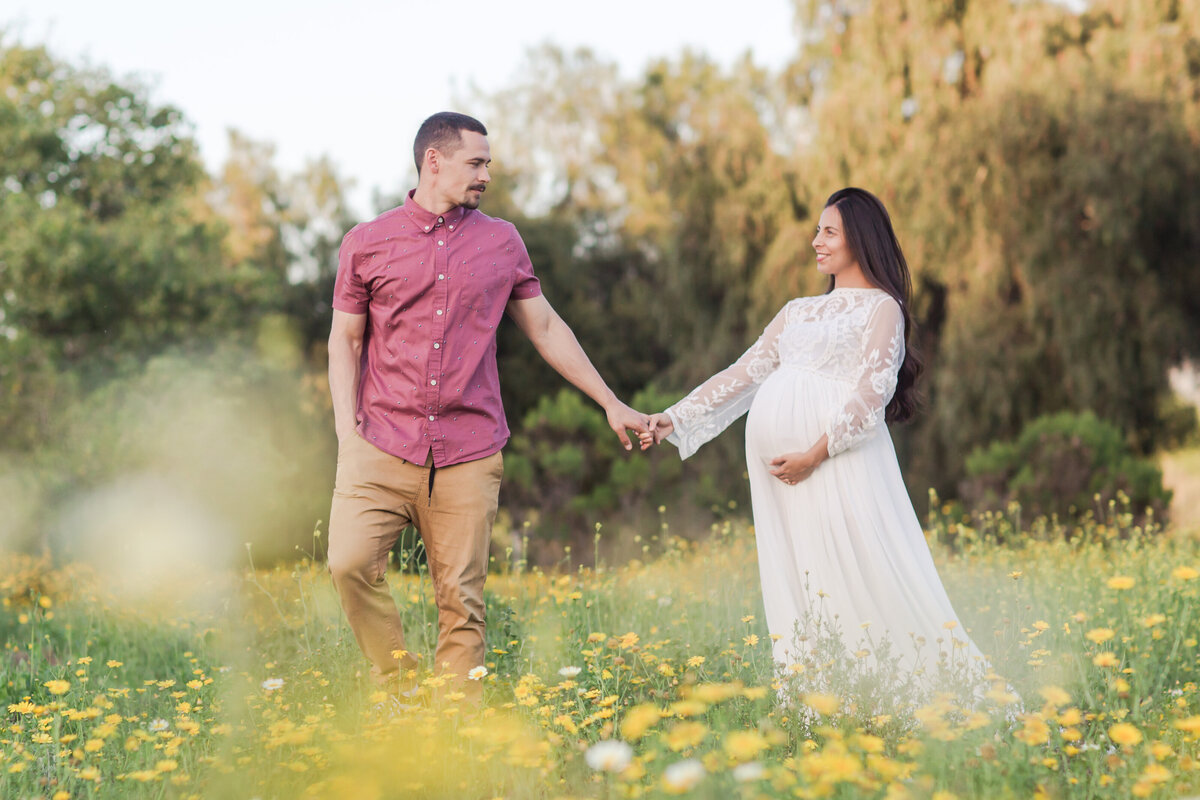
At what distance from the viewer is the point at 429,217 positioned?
12.2 ft

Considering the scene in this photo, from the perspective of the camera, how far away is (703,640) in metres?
4.24

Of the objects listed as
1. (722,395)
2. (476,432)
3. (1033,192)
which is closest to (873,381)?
(722,395)

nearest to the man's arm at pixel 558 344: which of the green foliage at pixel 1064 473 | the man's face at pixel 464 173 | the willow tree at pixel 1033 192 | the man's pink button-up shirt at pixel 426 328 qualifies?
the man's pink button-up shirt at pixel 426 328

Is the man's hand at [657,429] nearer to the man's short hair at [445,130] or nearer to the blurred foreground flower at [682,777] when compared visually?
the man's short hair at [445,130]

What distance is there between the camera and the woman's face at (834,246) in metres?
3.83

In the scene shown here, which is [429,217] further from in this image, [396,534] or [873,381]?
[873,381]

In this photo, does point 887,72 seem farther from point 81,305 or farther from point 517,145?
point 517,145

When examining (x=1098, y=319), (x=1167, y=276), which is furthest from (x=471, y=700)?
(x=1167, y=276)

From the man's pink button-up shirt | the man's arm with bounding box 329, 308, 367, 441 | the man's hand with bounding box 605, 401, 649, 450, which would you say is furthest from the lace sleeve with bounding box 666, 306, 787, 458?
the man's arm with bounding box 329, 308, 367, 441

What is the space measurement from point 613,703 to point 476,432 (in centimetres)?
106

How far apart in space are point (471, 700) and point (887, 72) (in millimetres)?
11674

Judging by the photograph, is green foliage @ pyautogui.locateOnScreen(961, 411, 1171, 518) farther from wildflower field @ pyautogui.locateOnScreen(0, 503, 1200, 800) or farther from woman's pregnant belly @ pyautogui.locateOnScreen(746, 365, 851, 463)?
woman's pregnant belly @ pyautogui.locateOnScreen(746, 365, 851, 463)

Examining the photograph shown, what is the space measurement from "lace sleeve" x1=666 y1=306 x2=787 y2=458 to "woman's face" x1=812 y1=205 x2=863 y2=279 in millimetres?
328

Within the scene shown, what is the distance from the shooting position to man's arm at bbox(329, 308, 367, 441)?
369cm
